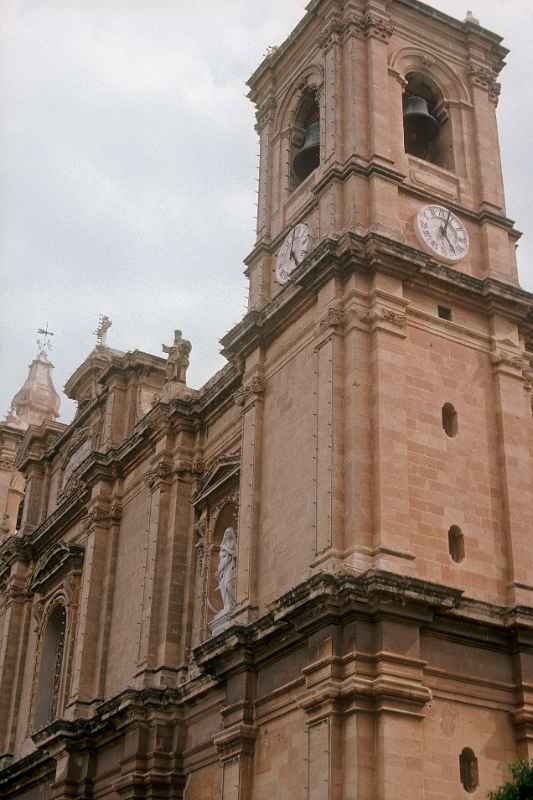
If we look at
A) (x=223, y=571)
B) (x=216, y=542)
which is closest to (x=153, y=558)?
(x=216, y=542)

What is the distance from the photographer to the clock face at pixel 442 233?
2386cm

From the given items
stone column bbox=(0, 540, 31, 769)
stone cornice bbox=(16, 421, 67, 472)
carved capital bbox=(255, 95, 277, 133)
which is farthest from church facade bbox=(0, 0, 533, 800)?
stone cornice bbox=(16, 421, 67, 472)

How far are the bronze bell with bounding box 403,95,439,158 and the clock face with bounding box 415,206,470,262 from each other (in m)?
2.93

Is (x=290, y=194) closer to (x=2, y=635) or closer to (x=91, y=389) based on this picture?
(x=91, y=389)

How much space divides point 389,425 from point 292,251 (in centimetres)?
603

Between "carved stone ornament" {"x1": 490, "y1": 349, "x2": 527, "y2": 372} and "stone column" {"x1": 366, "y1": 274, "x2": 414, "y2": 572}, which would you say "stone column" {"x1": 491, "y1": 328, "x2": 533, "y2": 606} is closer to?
"carved stone ornament" {"x1": 490, "y1": 349, "x2": 527, "y2": 372}

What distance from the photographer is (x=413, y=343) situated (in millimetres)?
22109

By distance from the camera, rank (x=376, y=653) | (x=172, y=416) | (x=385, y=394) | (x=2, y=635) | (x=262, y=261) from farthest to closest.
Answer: (x=2, y=635) < (x=172, y=416) < (x=262, y=261) < (x=385, y=394) < (x=376, y=653)

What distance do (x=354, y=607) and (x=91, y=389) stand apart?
18.8 m

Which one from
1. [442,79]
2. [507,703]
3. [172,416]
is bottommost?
[507,703]

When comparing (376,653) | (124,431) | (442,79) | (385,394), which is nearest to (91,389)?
(124,431)

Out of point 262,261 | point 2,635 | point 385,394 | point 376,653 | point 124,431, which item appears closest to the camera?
point 376,653

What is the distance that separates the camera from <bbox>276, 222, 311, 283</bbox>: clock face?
24.9 metres

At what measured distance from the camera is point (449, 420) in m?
22.0
